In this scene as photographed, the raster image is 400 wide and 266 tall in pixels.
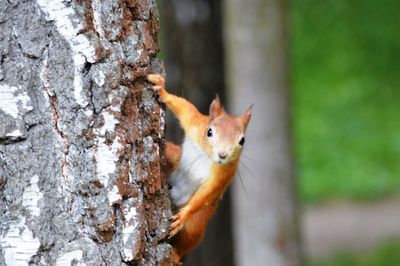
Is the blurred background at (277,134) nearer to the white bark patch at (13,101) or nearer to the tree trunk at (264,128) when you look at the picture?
the tree trunk at (264,128)

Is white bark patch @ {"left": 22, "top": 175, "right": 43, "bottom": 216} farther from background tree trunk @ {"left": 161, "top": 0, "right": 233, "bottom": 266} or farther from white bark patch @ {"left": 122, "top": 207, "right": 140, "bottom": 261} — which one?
background tree trunk @ {"left": 161, "top": 0, "right": 233, "bottom": 266}

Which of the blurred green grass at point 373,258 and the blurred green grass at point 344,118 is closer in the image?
the blurred green grass at point 373,258

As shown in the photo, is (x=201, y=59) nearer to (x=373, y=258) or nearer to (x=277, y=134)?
(x=277, y=134)

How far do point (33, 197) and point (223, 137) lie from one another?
3.29ft

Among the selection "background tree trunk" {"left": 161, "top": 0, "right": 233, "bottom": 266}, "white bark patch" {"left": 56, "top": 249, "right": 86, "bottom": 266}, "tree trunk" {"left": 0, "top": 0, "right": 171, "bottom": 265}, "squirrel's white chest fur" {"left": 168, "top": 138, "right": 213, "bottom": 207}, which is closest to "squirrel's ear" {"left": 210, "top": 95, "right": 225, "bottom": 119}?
"squirrel's white chest fur" {"left": 168, "top": 138, "right": 213, "bottom": 207}

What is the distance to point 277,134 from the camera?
550 cm

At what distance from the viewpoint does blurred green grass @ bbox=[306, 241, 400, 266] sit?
831cm

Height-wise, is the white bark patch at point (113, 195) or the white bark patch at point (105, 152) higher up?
the white bark patch at point (105, 152)

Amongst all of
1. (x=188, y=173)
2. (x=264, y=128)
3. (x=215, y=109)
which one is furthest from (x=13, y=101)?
(x=264, y=128)

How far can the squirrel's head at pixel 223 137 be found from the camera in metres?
3.08

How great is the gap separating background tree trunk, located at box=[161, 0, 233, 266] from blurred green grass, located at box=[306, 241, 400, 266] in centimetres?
277

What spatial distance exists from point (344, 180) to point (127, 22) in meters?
8.90

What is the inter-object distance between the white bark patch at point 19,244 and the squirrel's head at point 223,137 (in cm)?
98

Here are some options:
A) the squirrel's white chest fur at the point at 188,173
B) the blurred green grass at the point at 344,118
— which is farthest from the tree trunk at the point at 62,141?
the blurred green grass at the point at 344,118
